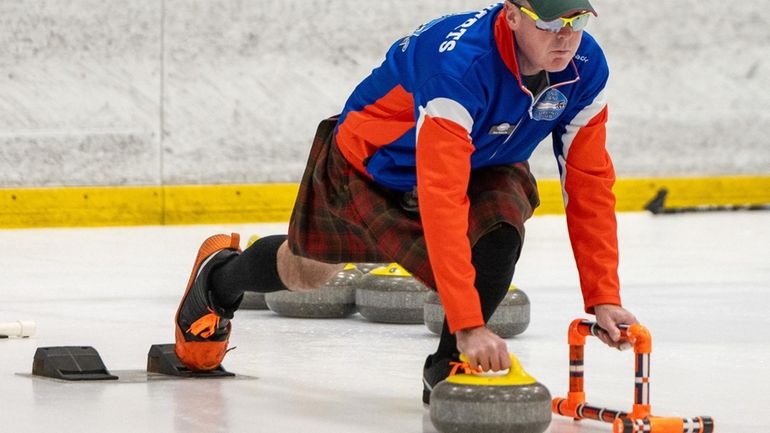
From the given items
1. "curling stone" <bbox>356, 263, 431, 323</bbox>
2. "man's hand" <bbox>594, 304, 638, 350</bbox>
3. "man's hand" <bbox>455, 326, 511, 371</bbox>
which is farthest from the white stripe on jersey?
"curling stone" <bbox>356, 263, 431, 323</bbox>

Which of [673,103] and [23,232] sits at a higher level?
[673,103]

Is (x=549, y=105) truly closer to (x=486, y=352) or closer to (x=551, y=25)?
(x=551, y=25)

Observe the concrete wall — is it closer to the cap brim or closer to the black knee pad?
the black knee pad

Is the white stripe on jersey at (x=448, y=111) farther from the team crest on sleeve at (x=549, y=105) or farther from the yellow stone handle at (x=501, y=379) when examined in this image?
the yellow stone handle at (x=501, y=379)

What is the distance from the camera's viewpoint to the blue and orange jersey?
252 centimetres

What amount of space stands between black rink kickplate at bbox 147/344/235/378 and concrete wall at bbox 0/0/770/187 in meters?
4.44

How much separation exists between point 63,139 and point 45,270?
212 cm

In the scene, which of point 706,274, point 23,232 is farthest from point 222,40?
point 706,274

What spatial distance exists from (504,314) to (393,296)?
39 centimetres

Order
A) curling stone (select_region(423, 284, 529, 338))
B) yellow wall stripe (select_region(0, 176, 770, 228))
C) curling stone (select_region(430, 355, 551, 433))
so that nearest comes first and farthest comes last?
curling stone (select_region(430, 355, 551, 433)) < curling stone (select_region(423, 284, 529, 338)) < yellow wall stripe (select_region(0, 176, 770, 228))

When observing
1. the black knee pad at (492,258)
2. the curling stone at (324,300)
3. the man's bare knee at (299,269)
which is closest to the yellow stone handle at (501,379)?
the black knee pad at (492,258)

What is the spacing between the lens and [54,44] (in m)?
7.59

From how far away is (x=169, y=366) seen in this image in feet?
10.6

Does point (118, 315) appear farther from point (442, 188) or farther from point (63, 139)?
point (63, 139)
